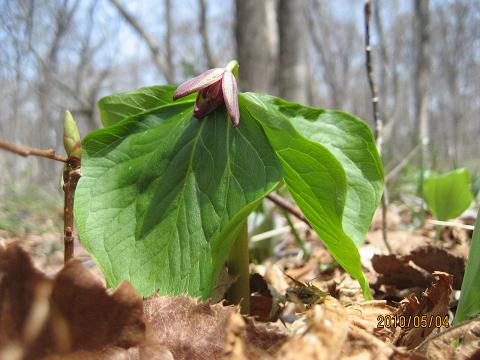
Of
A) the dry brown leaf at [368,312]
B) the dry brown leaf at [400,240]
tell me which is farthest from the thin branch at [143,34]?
the dry brown leaf at [368,312]

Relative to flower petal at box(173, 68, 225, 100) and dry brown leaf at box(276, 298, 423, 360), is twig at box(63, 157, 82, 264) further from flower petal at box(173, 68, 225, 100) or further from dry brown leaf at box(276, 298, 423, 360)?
dry brown leaf at box(276, 298, 423, 360)

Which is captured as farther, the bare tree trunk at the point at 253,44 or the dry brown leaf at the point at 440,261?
the bare tree trunk at the point at 253,44

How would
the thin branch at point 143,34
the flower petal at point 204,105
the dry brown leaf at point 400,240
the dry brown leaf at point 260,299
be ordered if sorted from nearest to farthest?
1. the flower petal at point 204,105
2. the dry brown leaf at point 260,299
3. the dry brown leaf at point 400,240
4. the thin branch at point 143,34

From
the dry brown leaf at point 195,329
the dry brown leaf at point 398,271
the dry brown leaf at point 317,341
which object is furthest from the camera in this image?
the dry brown leaf at point 398,271

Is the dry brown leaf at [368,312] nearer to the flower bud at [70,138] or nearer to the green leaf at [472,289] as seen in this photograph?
the green leaf at [472,289]

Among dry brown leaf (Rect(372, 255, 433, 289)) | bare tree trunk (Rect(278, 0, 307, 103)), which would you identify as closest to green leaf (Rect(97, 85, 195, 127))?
dry brown leaf (Rect(372, 255, 433, 289))

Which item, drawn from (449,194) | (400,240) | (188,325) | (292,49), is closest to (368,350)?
(188,325)

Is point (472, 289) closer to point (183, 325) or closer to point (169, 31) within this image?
point (183, 325)
